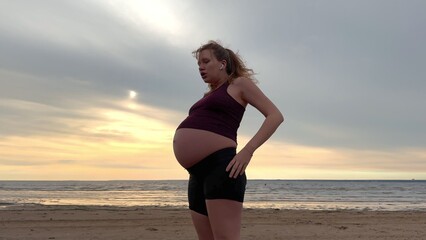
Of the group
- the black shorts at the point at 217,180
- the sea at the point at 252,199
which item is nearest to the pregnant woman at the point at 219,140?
the black shorts at the point at 217,180

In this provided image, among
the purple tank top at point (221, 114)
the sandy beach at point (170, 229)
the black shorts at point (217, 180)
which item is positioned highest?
the purple tank top at point (221, 114)

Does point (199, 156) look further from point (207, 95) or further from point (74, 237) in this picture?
point (74, 237)

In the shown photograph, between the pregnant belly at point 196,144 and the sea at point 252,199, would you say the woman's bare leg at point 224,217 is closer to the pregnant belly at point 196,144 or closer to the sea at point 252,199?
the pregnant belly at point 196,144

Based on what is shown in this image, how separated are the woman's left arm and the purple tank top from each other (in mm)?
90

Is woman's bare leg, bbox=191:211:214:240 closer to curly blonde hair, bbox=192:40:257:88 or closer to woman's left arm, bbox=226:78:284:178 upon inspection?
woman's left arm, bbox=226:78:284:178

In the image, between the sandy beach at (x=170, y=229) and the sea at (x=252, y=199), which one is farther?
the sea at (x=252, y=199)

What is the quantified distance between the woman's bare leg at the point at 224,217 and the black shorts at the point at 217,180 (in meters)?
0.03

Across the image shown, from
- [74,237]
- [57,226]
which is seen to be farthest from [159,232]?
[57,226]

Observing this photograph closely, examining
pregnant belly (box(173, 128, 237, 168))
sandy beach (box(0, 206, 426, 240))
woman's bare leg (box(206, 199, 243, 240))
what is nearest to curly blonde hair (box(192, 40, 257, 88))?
pregnant belly (box(173, 128, 237, 168))

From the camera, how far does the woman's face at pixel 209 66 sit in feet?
9.80

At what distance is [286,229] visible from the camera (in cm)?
1059

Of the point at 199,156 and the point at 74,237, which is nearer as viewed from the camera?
the point at 199,156

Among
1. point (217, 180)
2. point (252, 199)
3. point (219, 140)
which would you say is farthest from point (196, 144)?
point (252, 199)

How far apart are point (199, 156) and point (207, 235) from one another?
1.67 feet
